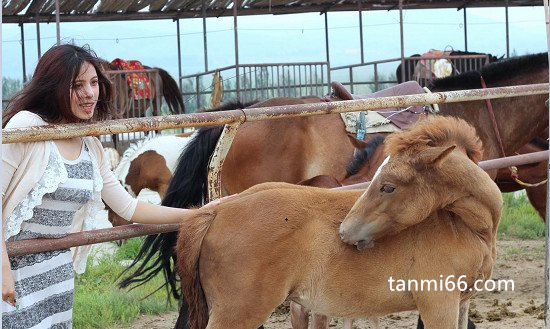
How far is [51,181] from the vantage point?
2643 millimetres

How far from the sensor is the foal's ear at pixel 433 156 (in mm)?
2787

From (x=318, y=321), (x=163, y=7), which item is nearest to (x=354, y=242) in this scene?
(x=318, y=321)

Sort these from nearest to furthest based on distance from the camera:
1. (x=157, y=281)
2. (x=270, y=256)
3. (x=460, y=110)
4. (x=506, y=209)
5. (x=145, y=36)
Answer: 1. (x=270, y=256)
2. (x=460, y=110)
3. (x=157, y=281)
4. (x=506, y=209)
5. (x=145, y=36)

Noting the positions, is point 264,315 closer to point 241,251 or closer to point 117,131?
point 241,251

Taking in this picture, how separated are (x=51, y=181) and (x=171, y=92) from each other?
9282 mm

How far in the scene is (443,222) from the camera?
9.55 feet

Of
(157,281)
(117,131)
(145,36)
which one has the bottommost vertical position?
(157,281)

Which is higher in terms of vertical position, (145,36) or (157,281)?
(145,36)

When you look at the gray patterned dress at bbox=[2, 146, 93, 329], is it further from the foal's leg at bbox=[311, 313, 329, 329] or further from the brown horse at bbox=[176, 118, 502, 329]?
the foal's leg at bbox=[311, 313, 329, 329]

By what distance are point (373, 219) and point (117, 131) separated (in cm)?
93

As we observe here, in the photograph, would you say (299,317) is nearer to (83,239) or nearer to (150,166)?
(83,239)

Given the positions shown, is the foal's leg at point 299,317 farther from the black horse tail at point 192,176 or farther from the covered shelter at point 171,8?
the covered shelter at point 171,8

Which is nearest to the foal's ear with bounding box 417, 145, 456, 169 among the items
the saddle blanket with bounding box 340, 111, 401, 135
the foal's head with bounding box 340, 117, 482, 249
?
the foal's head with bounding box 340, 117, 482, 249

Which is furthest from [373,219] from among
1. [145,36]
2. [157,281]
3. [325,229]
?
[145,36]
